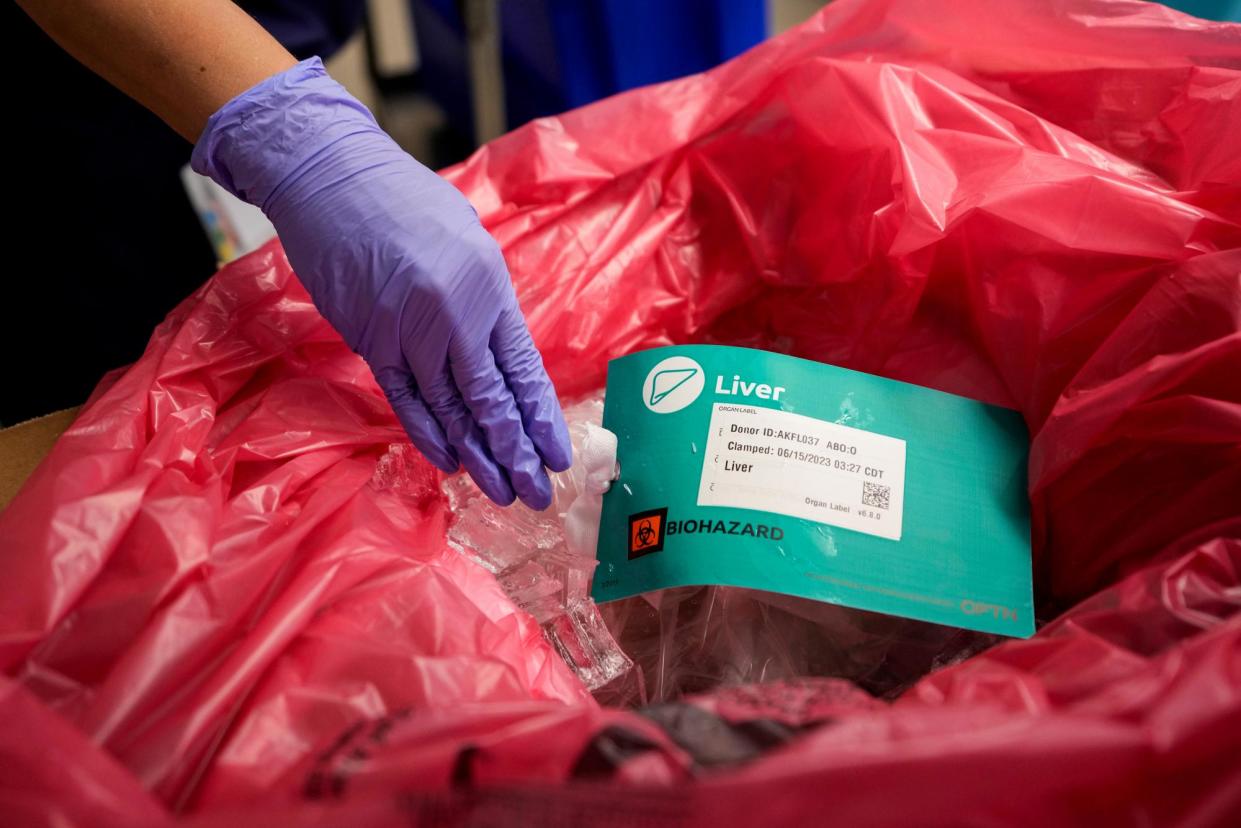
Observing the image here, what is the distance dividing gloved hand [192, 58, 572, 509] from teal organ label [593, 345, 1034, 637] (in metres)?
0.09

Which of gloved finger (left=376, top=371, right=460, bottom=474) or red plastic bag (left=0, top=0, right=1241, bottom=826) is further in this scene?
gloved finger (left=376, top=371, right=460, bottom=474)

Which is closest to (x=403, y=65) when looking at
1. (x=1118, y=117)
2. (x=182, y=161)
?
(x=182, y=161)

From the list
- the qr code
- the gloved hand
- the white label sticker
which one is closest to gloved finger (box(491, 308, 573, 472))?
the gloved hand

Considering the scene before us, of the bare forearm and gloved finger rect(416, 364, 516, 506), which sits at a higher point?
the bare forearm

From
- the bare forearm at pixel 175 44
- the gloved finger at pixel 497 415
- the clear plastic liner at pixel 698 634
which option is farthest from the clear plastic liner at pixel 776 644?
the bare forearm at pixel 175 44

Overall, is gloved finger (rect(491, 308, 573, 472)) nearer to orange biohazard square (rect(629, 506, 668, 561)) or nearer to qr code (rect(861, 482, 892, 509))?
orange biohazard square (rect(629, 506, 668, 561))

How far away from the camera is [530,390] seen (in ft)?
2.22

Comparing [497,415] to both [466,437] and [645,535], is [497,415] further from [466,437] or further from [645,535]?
[645,535]

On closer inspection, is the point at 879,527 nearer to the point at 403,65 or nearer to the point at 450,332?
the point at 450,332

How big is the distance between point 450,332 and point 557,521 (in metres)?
0.19

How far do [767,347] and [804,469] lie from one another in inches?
8.4

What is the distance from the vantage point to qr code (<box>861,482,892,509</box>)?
24.9 inches

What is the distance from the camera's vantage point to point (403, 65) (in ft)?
6.70

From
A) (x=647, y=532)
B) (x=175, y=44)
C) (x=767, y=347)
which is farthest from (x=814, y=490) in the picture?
(x=175, y=44)
